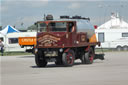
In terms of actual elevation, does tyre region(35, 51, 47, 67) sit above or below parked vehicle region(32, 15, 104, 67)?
below

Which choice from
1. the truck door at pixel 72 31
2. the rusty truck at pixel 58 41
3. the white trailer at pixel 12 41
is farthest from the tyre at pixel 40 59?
the white trailer at pixel 12 41

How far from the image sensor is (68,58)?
72.7 feet

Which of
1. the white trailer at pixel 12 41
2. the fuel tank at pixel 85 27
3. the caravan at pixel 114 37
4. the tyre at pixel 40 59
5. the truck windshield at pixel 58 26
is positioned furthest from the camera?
the caravan at pixel 114 37

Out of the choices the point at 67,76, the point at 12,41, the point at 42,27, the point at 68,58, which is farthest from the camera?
the point at 12,41

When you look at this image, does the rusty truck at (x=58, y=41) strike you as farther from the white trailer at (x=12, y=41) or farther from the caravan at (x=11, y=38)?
the caravan at (x=11, y=38)

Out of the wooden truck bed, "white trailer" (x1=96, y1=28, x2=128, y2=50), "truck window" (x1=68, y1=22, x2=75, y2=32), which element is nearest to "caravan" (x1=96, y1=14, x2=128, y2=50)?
"white trailer" (x1=96, y1=28, x2=128, y2=50)

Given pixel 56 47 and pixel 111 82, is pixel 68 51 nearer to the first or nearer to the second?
pixel 56 47

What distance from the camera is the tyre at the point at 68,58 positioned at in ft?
71.3

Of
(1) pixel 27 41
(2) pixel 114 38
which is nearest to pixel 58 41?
(1) pixel 27 41

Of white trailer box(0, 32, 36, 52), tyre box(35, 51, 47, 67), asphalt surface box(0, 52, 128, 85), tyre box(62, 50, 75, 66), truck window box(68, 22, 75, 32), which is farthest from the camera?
white trailer box(0, 32, 36, 52)

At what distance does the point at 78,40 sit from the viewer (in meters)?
23.4

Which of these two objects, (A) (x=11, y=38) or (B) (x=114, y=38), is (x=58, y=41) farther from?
(B) (x=114, y=38)

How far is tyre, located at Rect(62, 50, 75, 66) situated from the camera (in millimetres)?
21733

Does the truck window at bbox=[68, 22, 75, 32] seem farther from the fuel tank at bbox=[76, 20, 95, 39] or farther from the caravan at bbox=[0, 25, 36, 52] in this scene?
the caravan at bbox=[0, 25, 36, 52]
